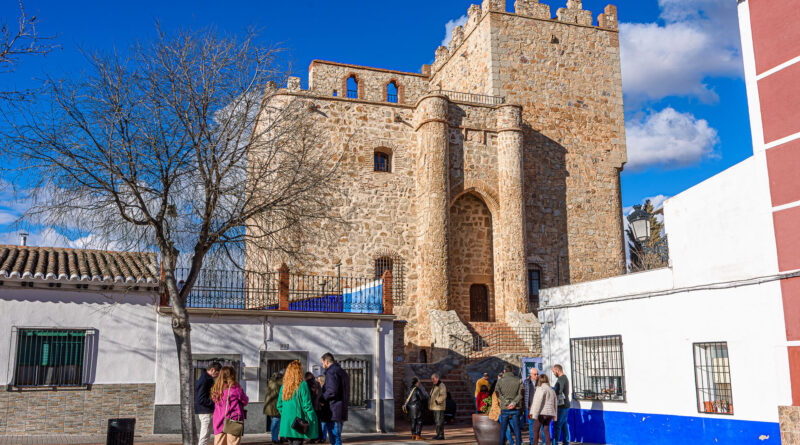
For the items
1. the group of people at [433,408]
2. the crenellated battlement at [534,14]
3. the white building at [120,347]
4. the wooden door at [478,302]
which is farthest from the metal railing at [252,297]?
the crenellated battlement at [534,14]

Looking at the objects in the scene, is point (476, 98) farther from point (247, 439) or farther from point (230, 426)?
point (230, 426)

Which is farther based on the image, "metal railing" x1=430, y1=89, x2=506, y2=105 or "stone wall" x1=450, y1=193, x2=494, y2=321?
"metal railing" x1=430, y1=89, x2=506, y2=105

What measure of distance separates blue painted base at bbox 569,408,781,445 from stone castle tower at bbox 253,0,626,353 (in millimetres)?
11559

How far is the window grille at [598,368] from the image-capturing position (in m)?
13.2

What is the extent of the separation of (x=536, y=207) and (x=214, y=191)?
18046 mm

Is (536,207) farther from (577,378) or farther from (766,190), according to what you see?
(766,190)

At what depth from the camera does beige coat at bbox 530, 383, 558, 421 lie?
11984 mm

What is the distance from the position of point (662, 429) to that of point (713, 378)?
1379mm

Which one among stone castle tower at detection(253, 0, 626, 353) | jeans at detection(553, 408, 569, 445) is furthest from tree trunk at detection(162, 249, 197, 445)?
stone castle tower at detection(253, 0, 626, 353)

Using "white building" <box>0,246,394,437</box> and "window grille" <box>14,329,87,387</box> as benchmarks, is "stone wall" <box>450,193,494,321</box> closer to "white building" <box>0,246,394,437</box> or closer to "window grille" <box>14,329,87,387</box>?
"white building" <box>0,246,394,437</box>

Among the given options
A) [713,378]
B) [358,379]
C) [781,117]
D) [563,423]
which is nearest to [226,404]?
[563,423]

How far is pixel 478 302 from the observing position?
89.5 feet

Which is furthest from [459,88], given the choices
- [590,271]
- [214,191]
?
[214,191]

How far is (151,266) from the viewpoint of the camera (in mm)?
15352
